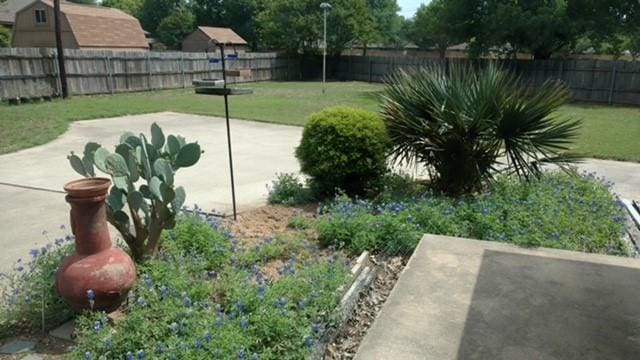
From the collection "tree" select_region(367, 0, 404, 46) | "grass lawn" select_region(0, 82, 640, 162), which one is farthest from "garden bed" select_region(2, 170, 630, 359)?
"tree" select_region(367, 0, 404, 46)

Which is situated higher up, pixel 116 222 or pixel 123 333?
pixel 116 222

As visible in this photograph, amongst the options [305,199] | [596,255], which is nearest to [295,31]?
[305,199]

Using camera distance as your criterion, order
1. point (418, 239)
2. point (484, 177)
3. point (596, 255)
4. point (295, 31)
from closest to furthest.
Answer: point (596, 255) → point (418, 239) → point (484, 177) → point (295, 31)

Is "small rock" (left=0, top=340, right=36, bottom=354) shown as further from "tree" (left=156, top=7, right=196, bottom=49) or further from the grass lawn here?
"tree" (left=156, top=7, right=196, bottom=49)

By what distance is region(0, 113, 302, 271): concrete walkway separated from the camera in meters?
4.55

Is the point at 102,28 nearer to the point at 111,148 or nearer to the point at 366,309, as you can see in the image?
the point at 111,148

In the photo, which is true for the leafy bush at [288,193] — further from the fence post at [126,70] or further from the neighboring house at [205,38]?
the neighboring house at [205,38]

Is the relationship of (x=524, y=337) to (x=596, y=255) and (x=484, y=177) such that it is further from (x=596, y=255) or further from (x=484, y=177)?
(x=484, y=177)

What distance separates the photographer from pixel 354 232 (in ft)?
12.8

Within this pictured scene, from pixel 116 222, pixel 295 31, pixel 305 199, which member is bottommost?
pixel 305 199

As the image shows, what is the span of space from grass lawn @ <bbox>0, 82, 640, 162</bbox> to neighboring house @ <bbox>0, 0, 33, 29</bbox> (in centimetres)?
2291

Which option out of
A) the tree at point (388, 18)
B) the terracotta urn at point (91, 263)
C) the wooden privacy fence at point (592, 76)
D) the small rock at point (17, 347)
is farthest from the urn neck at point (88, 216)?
the tree at point (388, 18)

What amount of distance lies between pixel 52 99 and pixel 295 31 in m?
15.8

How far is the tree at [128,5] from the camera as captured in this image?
56.2 metres
